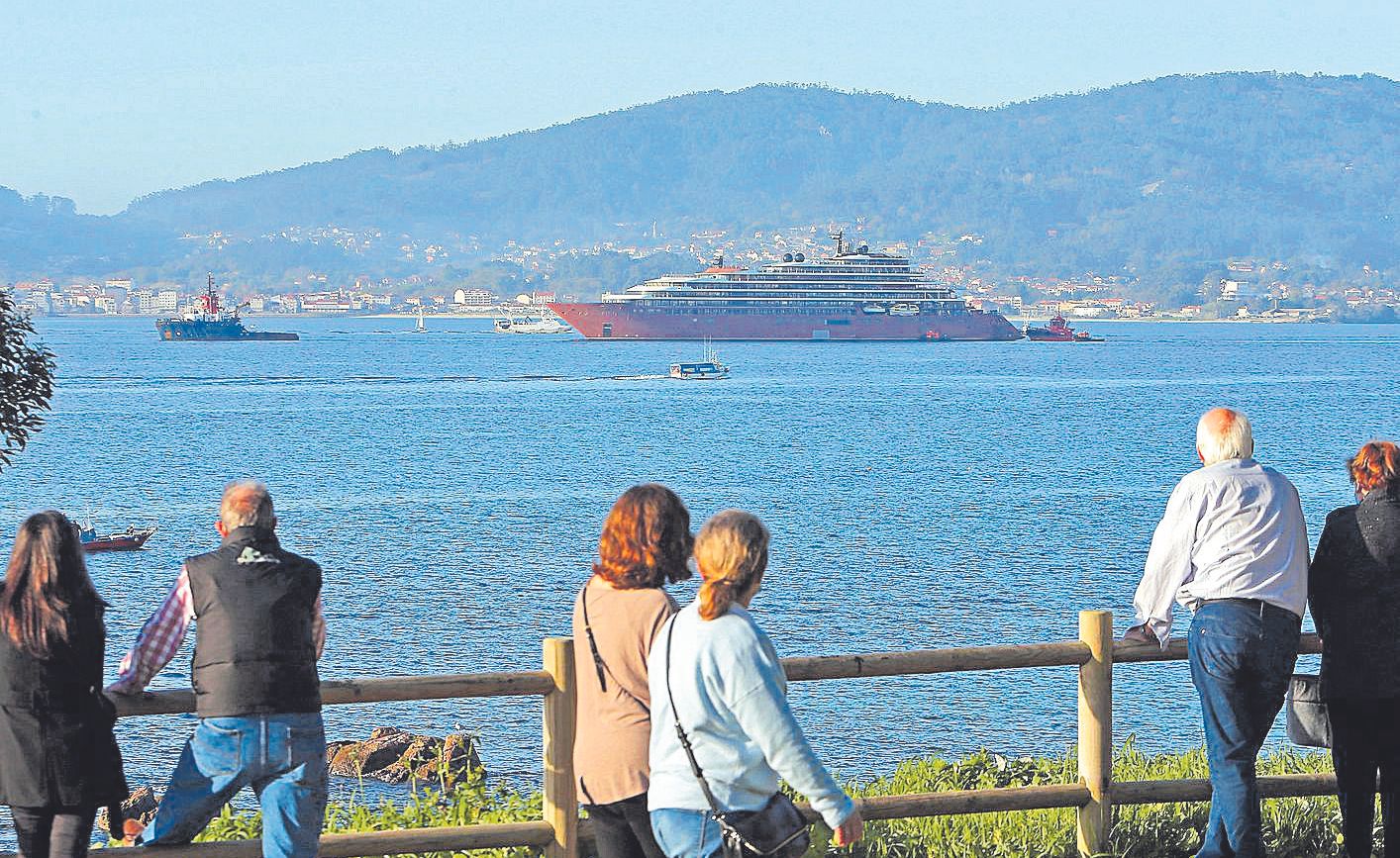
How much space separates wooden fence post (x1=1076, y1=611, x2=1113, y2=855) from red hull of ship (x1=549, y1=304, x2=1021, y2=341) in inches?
5354

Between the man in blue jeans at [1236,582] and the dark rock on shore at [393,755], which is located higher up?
the man in blue jeans at [1236,582]

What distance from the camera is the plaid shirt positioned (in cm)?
451

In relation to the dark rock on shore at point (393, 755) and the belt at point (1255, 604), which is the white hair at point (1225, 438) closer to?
the belt at point (1255, 604)

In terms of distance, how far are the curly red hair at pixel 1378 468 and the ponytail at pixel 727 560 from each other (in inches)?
91.1

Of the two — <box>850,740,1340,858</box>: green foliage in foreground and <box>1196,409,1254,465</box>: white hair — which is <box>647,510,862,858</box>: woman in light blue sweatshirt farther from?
<box>850,740,1340,858</box>: green foliage in foreground

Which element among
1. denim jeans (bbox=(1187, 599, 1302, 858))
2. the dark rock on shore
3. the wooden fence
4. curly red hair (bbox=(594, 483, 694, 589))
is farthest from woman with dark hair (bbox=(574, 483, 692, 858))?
the dark rock on shore

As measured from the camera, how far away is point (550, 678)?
5.14 metres

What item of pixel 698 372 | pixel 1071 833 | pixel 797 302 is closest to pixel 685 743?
pixel 1071 833

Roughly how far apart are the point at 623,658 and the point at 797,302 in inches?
5449

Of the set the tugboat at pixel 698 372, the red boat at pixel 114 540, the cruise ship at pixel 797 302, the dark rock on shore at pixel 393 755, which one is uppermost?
the cruise ship at pixel 797 302

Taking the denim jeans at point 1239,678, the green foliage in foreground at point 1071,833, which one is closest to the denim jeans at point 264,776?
the green foliage in foreground at point 1071,833

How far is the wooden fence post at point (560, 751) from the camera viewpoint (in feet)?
16.8

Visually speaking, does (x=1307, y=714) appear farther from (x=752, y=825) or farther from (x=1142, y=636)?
(x=752, y=825)

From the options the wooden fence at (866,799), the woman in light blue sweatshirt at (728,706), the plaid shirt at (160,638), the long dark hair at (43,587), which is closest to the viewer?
the woman in light blue sweatshirt at (728,706)
